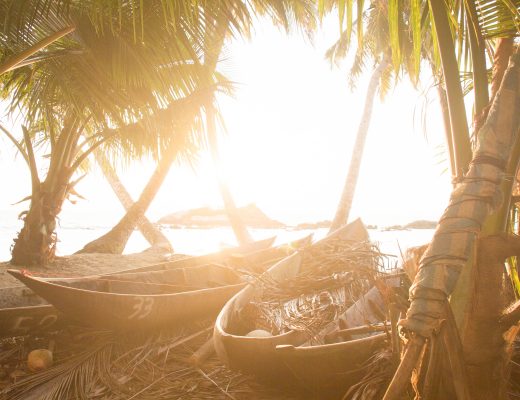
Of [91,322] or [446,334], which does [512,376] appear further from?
[91,322]

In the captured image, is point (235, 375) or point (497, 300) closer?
point (497, 300)

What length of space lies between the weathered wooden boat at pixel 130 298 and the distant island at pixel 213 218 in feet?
99.8

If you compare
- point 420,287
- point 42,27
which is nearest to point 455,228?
point 420,287

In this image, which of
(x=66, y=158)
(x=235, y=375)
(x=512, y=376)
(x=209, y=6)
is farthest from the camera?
(x=66, y=158)

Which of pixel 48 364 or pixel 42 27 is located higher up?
pixel 42 27

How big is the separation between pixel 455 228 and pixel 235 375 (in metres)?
2.34

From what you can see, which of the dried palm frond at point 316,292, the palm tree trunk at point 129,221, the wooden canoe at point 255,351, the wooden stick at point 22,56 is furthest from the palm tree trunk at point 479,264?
the palm tree trunk at point 129,221

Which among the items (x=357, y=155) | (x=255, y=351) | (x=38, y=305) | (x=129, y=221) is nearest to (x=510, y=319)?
(x=255, y=351)

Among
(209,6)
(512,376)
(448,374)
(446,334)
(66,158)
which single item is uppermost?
(209,6)

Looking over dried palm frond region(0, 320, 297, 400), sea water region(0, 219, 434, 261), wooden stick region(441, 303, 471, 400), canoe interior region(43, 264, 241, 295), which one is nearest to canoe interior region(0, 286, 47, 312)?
dried palm frond region(0, 320, 297, 400)

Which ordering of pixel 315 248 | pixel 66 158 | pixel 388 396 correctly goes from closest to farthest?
pixel 388 396
pixel 315 248
pixel 66 158

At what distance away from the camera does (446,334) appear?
1.29 m

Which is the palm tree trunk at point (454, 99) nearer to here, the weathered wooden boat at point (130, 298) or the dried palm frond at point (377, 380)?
the dried palm frond at point (377, 380)

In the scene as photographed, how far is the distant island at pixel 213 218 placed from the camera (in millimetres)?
36156
